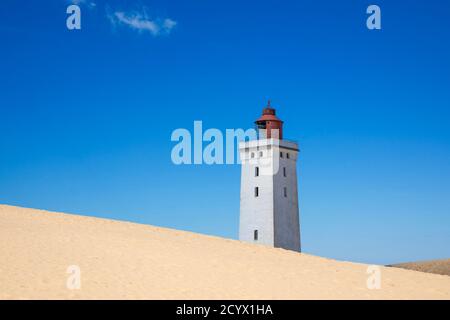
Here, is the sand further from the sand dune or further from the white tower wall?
the sand dune

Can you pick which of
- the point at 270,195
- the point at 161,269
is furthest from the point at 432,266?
the point at 161,269

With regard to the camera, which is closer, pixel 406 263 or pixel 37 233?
pixel 37 233

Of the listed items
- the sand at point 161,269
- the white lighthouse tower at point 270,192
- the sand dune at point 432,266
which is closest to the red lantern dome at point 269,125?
the white lighthouse tower at point 270,192

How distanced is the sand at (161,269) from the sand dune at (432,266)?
86.5ft

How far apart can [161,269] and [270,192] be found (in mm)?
30725

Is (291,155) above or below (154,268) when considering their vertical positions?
above

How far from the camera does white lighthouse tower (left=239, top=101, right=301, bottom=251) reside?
52906mm

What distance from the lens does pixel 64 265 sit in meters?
22.2

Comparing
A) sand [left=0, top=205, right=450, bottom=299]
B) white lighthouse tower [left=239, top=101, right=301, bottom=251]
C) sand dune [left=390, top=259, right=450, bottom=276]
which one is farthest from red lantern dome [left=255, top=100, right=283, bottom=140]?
sand [left=0, top=205, right=450, bottom=299]
